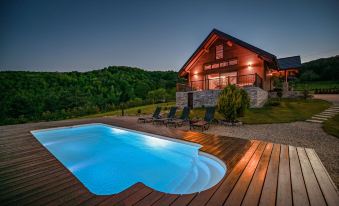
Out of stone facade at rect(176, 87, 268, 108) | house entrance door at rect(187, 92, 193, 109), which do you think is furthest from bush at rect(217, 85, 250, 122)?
house entrance door at rect(187, 92, 193, 109)

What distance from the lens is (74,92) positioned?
1256 inches

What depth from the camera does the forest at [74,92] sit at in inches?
979

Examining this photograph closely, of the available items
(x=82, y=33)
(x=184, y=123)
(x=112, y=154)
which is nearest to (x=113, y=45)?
(x=82, y=33)

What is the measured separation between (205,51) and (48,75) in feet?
107

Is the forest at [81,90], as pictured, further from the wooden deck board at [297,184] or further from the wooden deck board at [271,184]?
the wooden deck board at [297,184]

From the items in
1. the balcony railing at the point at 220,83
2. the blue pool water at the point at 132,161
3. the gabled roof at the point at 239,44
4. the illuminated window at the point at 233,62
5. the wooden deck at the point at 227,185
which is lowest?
the blue pool water at the point at 132,161

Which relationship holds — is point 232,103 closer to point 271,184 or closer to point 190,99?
point 271,184

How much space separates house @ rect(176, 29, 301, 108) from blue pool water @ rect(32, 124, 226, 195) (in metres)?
8.95

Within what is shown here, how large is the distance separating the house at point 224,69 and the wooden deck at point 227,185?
33.6 ft

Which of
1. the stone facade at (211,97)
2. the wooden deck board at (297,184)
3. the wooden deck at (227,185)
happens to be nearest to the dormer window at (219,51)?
the stone facade at (211,97)

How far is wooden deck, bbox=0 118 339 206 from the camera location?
2.07 m

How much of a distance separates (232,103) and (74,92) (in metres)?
33.8

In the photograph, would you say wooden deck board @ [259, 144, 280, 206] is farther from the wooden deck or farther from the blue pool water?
the blue pool water

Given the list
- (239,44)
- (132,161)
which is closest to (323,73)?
(239,44)
